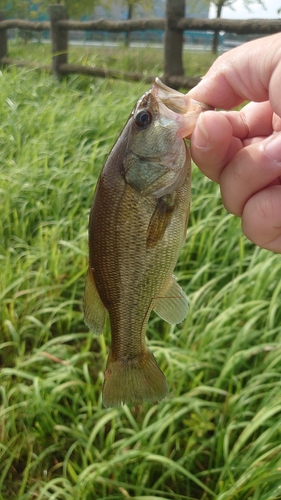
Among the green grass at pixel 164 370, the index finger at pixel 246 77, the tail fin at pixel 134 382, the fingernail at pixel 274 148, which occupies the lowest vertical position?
the green grass at pixel 164 370

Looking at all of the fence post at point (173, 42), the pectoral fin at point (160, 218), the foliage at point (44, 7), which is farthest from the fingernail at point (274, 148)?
the foliage at point (44, 7)

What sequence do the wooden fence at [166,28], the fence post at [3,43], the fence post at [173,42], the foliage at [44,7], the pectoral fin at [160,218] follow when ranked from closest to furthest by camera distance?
the pectoral fin at [160,218], the wooden fence at [166,28], the fence post at [173,42], the fence post at [3,43], the foliage at [44,7]

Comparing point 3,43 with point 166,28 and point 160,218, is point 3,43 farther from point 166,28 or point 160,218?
point 160,218

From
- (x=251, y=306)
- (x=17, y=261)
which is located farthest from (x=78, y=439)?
(x=17, y=261)

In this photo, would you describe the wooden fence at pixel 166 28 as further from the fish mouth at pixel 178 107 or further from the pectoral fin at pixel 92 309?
the pectoral fin at pixel 92 309

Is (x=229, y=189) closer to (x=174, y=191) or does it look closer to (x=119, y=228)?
(x=174, y=191)

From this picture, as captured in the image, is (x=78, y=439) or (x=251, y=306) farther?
(x=251, y=306)
